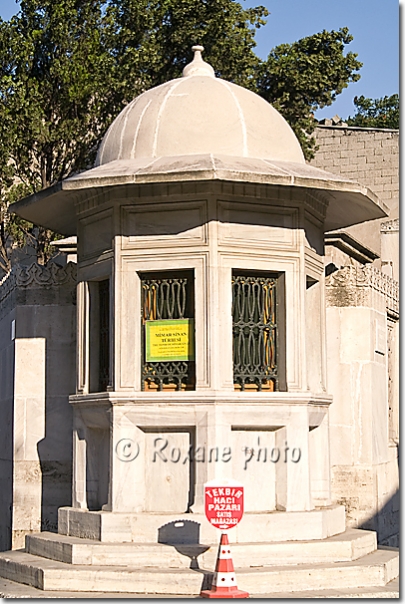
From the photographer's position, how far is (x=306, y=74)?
26922mm

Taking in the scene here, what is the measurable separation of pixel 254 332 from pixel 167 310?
47.2 inches

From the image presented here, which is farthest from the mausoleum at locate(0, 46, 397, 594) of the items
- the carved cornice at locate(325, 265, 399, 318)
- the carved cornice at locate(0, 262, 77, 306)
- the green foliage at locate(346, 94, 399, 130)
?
the green foliage at locate(346, 94, 399, 130)

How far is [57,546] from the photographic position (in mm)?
13211

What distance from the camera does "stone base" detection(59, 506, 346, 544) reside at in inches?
502

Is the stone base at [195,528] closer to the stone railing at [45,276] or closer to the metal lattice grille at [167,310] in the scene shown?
the metal lattice grille at [167,310]

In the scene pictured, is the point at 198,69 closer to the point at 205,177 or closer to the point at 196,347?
the point at 205,177

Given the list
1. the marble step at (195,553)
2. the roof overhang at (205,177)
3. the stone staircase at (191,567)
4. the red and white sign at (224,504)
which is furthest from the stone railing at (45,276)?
the red and white sign at (224,504)

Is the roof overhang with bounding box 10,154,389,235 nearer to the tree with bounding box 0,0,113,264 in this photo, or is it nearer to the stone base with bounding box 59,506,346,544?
the stone base with bounding box 59,506,346,544

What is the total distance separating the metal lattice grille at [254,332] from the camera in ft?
44.8

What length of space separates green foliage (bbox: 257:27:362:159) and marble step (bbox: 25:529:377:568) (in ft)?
53.2

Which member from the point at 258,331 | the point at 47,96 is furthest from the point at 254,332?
the point at 47,96

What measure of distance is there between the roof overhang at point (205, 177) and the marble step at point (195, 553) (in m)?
4.48

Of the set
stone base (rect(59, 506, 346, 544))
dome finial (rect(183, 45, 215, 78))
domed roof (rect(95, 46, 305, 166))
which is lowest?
stone base (rect(59, 506, 346, 544))

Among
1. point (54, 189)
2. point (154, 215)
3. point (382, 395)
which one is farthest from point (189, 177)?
point (382, 395)
